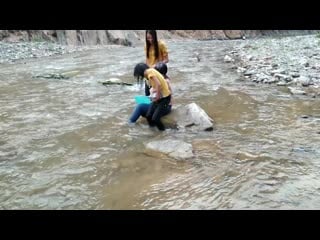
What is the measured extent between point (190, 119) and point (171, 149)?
56.8 inches

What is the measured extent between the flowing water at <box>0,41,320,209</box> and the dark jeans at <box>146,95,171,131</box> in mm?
174

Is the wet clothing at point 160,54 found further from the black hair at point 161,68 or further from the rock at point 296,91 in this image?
the rock at point 296,91

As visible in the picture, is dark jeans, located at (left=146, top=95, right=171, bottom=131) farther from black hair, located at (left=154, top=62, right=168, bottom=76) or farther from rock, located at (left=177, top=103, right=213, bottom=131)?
black hair, located at (left=154, top=62, right=168, bottom=76)

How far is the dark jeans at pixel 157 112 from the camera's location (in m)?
6.73

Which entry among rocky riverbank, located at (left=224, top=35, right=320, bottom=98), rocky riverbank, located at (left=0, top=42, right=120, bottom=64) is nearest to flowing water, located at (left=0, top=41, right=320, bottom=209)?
rocky riverbank, located at (left=224, top=35, right=320, bottom=98)

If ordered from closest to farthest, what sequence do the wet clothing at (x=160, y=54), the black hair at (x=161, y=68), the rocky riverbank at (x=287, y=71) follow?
the black hair at (x=161, y=68)
the wet clothing at (x=160, y=54)
the rocky riverbank at (x=287, y=71)

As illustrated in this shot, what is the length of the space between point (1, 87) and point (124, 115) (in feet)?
18.3

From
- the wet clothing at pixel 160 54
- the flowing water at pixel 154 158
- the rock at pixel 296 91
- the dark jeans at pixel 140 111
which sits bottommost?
Answer: the rock at pixel 296 91

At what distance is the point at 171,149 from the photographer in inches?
220

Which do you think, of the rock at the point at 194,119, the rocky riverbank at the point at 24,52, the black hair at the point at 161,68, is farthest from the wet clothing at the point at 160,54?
the rocky riverbank at the point at 24,52

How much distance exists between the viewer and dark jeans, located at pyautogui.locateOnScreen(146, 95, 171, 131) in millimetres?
6730

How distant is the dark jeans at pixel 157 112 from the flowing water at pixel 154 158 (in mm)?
174

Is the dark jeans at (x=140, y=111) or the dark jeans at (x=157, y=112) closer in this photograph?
the dark jeans at (x=157, y=112)
